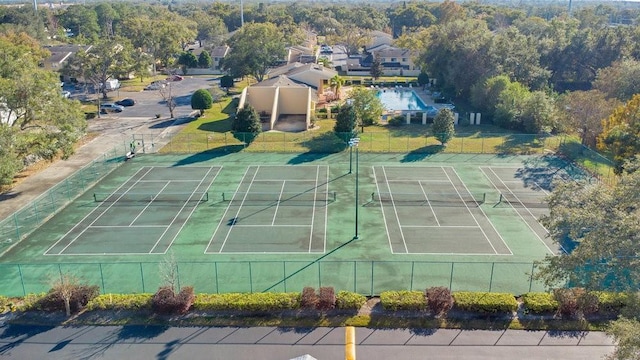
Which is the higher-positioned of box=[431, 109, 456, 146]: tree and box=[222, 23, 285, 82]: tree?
box=[222, 23, 285, 82]: tree

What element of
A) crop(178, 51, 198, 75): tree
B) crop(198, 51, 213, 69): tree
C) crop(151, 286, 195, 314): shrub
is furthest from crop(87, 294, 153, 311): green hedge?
crop(198, 51, 213, 69): tree

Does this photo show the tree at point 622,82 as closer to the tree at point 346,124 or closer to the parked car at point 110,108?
the tree at point 346,124

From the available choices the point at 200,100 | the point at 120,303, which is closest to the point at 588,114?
the point at 200,100

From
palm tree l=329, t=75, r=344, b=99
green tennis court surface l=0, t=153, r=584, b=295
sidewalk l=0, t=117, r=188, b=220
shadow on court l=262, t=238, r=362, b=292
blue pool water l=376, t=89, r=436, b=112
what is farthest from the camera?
palm tree l=329, t=75, r=344, b=99

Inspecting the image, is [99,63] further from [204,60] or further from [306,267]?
[306,267]

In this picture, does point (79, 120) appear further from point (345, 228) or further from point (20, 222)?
point (345, 228)

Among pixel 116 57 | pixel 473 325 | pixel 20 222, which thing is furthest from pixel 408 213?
pixel 116 57

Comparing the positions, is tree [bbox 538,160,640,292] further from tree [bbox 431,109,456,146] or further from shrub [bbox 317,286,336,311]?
tree [bbox 431,109,456,146]
